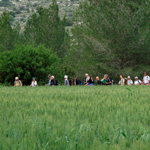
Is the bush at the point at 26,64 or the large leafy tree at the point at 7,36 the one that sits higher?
the large leafy tree at the point at 7,36

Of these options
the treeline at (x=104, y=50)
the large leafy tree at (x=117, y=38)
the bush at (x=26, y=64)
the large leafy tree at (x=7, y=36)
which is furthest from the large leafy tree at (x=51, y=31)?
the bush at (x=26, y=64)

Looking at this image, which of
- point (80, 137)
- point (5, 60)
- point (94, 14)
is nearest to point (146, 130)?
point (80, 137)

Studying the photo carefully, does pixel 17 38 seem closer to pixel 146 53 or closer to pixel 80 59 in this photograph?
pixel 80 59

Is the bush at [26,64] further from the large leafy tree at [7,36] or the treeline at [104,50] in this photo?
the large leafy tree at [7,36]

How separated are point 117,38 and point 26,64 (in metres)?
10.9

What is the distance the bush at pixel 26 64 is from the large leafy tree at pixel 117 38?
18.2 feet

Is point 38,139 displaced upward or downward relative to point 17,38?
downward

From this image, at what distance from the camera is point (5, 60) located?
32750mm

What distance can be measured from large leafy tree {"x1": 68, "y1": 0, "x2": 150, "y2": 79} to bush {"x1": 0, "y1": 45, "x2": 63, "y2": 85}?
18.2 feet

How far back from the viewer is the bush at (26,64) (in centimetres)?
3288

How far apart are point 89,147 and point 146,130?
54.5 inches

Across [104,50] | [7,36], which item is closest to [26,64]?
[104,50]

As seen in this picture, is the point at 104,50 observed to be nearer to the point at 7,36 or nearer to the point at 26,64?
the point at 26,64

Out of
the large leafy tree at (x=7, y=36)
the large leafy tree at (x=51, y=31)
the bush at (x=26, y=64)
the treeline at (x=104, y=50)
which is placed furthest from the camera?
the large leafy tree at (x=51, y=31)
